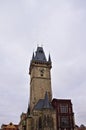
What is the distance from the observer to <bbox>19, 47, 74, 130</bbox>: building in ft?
255

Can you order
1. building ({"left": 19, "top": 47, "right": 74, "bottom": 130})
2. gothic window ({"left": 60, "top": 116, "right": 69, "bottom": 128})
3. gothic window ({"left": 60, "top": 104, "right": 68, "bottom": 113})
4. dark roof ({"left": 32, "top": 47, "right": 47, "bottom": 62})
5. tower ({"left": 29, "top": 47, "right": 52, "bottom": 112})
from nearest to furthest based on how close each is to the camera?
building ({"left": 19, "top": 47, "right": 74, "bottom": 130})
gothic window ({"left": 60, "top": 116, "right": 69, "bottom": 128})
gothic window ({"left": 60, "top": 104, "right": 68, "bottom": 113})
tower ({"left": 29, "top": 47, "right": 52, "bottom": 112})
dark roof ({"left": 32, "top": 47, "right": 47, "bottom": 62})

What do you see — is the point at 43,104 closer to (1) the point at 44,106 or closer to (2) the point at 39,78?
(1) the point at 44,106

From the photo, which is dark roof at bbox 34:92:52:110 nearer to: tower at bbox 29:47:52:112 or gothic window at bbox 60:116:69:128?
tower at bbox 29:47:52:112

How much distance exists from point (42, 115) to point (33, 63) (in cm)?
2335

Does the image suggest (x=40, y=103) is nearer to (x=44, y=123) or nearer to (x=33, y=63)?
(x=44, y=123)

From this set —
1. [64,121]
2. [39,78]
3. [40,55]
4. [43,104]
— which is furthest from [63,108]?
[40,55]

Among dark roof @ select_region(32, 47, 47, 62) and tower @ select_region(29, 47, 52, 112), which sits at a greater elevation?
dark roof @ select_region(32, 47, 47, 62)

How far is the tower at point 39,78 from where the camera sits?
8819 cm

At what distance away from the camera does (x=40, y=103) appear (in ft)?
276

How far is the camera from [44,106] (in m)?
79.4

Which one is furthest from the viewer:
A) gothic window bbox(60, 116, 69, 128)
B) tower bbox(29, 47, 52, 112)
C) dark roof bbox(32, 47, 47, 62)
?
dark roof bbox(32, 47, 47, 62)

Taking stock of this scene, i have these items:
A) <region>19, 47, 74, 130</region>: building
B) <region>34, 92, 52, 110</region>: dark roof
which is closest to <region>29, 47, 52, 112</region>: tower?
<region>19, 47, 74, 130</region>: building

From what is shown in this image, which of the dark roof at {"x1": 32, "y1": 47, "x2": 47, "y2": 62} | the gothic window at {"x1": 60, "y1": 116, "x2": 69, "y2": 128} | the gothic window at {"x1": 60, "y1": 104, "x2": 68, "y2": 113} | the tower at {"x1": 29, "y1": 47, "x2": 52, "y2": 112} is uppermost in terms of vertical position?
the dark roof at {"x1": 32, "y1": 47, "x2": 47, "y2": 62}

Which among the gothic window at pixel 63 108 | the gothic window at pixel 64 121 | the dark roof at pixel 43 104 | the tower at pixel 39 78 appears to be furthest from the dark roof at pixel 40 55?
the gothic window at pixel 64 121
